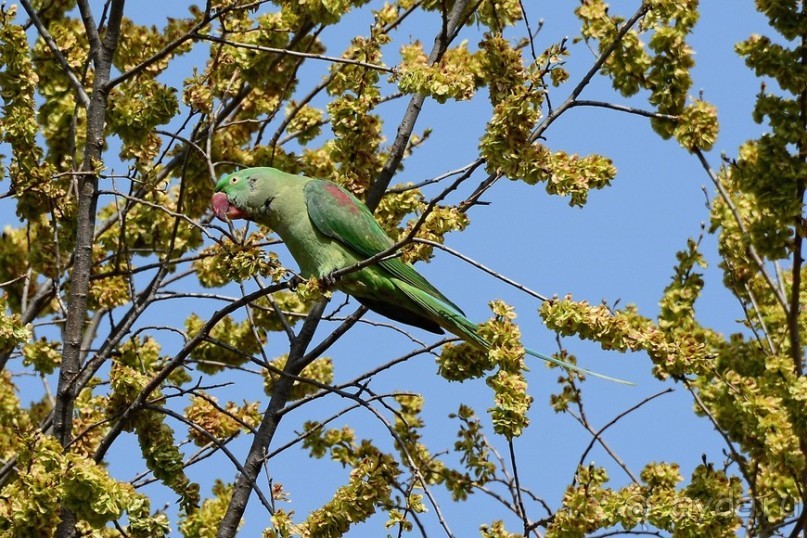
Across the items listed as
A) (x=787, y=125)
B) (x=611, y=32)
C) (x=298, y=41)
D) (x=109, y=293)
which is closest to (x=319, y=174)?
(x=298, y=41)

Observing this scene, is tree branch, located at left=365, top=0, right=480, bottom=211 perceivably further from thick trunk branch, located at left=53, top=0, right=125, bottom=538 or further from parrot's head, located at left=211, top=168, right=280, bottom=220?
thick trunk branch, located at left=53, top=0, right=125, bottom=538

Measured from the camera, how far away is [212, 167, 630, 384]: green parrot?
6273 millimetres

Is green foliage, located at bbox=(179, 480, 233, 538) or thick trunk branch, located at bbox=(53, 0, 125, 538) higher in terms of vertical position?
thick trunk branch, located at bbox=(53, 0, 125, 538)

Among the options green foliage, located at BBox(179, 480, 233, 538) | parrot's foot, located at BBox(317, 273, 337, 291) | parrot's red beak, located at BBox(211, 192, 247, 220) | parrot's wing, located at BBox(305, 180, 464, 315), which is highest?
parrot's red beak, located at BBox(211, 192, 247, 220)

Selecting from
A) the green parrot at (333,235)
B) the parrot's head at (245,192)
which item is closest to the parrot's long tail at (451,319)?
the green parrot at (333,235)

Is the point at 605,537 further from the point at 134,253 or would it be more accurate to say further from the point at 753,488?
the point at 134,253

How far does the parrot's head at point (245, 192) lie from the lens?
657 centimetres

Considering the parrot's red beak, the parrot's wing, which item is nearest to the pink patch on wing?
the parrot's wing

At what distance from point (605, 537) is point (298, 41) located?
12.0 feet

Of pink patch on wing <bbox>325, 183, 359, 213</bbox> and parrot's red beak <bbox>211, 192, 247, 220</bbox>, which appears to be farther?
parrot's red beak <bbox>211, 192, 247, 220</bbox>

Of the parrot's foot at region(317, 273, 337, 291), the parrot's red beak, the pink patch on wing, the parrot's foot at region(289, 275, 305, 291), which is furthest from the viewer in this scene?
the parrot's red beak

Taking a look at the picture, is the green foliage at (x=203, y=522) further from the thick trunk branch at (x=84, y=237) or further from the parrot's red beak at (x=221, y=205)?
the parrot's red beak at (x=221, y=205)

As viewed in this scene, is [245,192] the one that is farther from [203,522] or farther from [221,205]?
[203,522]

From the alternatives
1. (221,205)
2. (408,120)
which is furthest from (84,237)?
(408,120)
